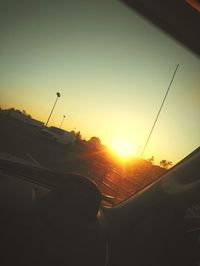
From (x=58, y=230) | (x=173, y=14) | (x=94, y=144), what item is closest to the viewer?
(x=173, y=14)

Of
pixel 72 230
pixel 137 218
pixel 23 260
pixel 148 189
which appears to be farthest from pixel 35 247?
pixel 148 189

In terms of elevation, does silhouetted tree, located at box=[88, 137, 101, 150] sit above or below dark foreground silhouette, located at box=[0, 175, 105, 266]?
above

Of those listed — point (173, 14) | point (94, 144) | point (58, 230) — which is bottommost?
point (58, 230)

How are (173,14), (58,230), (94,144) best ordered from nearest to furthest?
(173,14)
(58,230)
(94,144)

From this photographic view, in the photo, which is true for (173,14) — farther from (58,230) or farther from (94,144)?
(94,144)

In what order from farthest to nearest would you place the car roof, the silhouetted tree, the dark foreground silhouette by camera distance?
the silhouetted tree → the dark foreground silhouette → the car roof

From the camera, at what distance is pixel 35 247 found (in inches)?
69.6

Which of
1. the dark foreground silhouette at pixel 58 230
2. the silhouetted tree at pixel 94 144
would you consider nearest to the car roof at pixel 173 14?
the dark foreground silhouette at pixel 58 230

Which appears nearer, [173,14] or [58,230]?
[173,14]

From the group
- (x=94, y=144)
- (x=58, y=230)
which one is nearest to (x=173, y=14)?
(x=58, y=230)

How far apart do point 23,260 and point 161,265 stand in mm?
1063

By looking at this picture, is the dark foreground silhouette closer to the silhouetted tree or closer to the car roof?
the car roof

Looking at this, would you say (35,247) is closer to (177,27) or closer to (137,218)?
(137,218)

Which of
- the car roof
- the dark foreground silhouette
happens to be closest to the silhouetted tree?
the dark foreground silhouette
